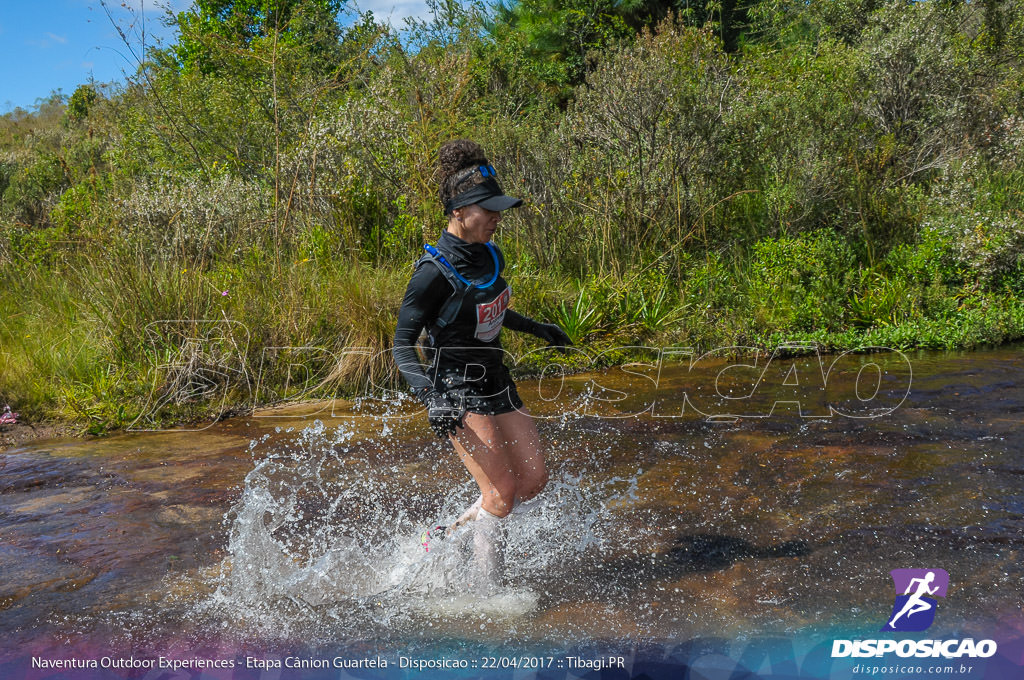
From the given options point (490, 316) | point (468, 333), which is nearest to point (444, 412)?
point (468, 333)

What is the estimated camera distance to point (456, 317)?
3443 mm

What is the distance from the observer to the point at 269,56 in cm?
1058

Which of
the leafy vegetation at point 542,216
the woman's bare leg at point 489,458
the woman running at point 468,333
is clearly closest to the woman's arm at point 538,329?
the woman running at point 468,333

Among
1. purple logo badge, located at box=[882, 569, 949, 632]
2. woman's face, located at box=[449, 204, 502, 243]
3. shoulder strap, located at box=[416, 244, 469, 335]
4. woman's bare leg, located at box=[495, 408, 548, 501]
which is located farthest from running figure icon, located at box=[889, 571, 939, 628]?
woman's face, located at box=[449, 204, 502, 243]

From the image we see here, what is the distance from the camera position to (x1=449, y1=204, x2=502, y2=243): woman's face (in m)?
3.43

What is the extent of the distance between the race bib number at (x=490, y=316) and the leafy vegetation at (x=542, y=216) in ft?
14.1

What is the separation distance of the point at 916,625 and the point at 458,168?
2775mm

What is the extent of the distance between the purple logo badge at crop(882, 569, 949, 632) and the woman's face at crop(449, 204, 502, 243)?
7.91 ft

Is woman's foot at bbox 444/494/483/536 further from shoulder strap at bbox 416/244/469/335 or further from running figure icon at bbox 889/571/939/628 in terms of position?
running figure icon at bbox 889/571/939/628

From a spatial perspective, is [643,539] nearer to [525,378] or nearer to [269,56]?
[525,378]

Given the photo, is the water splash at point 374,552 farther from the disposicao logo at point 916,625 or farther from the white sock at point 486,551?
the disposicao logo at point 916,625

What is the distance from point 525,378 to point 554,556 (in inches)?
168

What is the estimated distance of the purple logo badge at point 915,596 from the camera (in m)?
3.34

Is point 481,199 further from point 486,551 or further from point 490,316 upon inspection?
point 486,551
